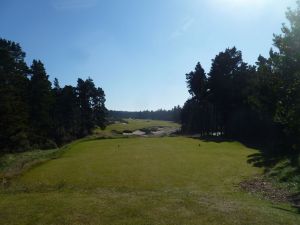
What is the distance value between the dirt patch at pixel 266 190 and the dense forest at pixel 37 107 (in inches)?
1221

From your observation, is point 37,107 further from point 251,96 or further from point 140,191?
point 140,191

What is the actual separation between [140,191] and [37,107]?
158 ft

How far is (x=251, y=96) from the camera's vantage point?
50562 millimetres

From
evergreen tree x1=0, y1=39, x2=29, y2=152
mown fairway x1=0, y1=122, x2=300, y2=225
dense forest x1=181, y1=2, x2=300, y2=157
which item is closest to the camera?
mown fairway x1=0, y1=122, x2=300, y2=225

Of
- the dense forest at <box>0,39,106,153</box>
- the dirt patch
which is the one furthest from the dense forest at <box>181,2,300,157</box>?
the dense forest at <box>0,39,106,153</box>

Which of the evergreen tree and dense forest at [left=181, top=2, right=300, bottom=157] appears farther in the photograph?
the evergreen tree

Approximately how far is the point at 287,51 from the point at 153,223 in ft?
61.8

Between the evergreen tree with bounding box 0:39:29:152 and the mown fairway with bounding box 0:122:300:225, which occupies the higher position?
the evergreen tree with bounding box 0:39:29:152

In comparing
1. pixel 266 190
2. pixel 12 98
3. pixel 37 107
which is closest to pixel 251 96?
pixel 266 190

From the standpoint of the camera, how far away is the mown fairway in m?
15.4

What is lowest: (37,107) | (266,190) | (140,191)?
(140,191)

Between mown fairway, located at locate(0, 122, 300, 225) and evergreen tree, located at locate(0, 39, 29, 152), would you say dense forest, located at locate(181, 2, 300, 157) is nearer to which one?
mown fairway, located at locate(0, 122, 300, 225)

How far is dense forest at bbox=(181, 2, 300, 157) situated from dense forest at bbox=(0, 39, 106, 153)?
26.7 metres

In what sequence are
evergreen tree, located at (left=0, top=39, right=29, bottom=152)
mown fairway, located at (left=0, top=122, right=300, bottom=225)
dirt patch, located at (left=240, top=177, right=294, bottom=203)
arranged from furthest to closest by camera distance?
evergreen tree, located at (left=0, top=39, right=29, bottom=152), dirt patch, located at (left=240, top=177, right=294, bottom=203), mown fairway, located at (left=0, top=122, right=300, bottom=225)
